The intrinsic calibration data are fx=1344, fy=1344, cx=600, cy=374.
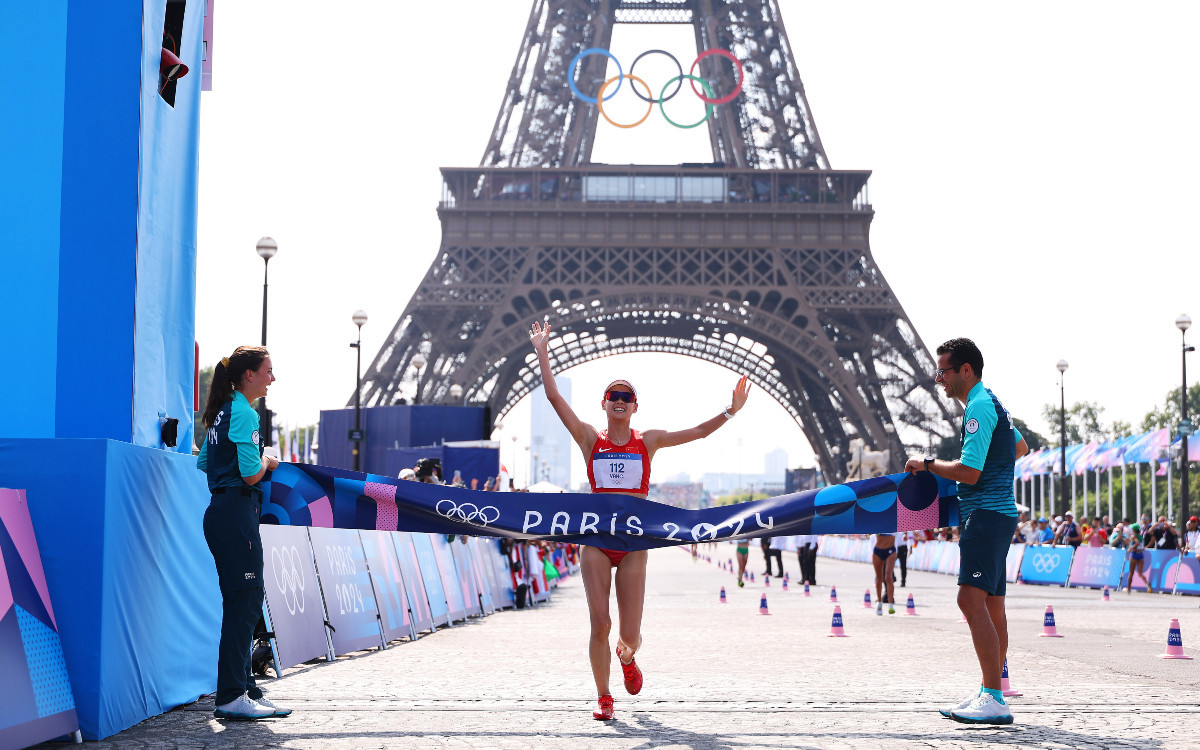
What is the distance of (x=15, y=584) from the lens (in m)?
5.65

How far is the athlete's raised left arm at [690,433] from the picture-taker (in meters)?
7.11

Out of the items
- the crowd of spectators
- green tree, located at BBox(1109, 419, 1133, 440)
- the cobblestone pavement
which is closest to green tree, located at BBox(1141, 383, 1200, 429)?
green tree, located at BBox(1109, 419, 1133, 440)

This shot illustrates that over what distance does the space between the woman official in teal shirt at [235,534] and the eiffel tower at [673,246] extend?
4219 centimetres

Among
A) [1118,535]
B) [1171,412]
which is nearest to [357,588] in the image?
[1118,535]

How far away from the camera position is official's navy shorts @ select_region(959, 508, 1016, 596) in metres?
6.68

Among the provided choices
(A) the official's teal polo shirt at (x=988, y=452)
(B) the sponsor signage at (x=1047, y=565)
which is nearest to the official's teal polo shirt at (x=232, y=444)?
(A) the official's teal polo shirt at (x=988, y=452)

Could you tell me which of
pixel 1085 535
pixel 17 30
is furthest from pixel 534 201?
pixel 17 30

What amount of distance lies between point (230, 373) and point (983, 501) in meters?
3.83

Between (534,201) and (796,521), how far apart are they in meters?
45.9

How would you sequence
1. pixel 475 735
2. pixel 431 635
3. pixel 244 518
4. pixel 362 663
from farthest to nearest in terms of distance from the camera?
pixel 431 635 < pixel 362 663 < pixel 244 518 < pixel 475 735

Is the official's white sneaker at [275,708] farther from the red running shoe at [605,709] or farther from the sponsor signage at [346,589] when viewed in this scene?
the sponsor signage at [346,589]

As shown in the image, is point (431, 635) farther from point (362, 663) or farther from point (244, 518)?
point (244, 518)

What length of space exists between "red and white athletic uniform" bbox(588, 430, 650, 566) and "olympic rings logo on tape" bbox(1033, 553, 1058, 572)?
2240cm

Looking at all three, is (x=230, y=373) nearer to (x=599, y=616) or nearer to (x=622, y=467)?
(x=622, y=467)
